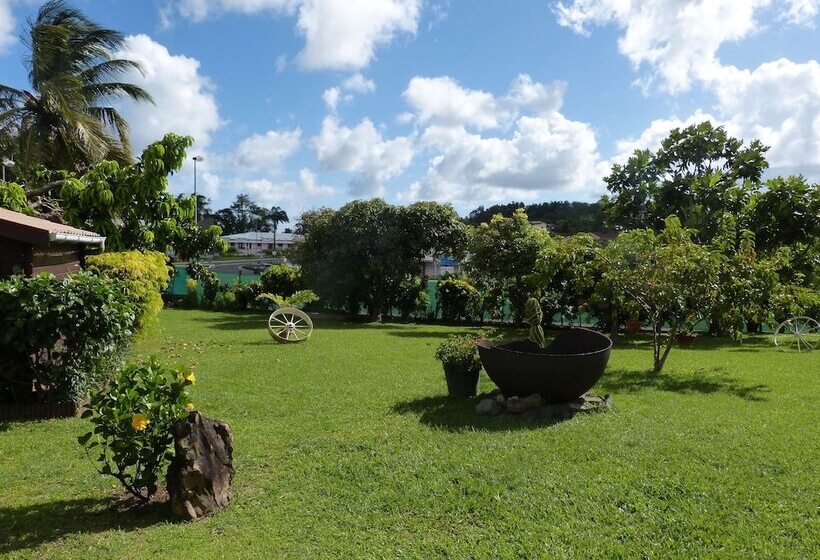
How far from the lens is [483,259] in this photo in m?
17.6

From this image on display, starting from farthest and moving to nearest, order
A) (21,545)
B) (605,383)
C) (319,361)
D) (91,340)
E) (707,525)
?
1. (319,361)
2. (605,383)
3. (91,340)
4. (707,525)
5. (21,545)

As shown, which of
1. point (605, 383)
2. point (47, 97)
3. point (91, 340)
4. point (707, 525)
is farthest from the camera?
point (47, 97)

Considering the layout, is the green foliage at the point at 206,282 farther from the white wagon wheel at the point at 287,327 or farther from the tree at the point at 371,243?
the white wagon wheel at the point at 287,327

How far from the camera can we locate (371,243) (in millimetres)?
18703

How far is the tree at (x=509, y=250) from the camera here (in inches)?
664

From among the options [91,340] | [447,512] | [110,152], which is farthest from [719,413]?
[110,152]

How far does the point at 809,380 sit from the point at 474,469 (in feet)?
22.9

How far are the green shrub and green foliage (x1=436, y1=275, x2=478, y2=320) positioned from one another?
208 inches

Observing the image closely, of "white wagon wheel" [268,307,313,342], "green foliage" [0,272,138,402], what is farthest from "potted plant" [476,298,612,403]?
"white wagon wheel" [268,307,313,342]

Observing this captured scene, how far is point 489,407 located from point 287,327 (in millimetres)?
7684

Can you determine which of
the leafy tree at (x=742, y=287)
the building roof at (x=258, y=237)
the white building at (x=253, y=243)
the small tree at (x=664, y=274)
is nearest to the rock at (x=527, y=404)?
the small tree at (x=664, y=274)

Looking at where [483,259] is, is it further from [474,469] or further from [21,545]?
[21,545]

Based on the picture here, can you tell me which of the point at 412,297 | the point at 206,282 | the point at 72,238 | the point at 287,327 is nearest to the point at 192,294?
the point at 206,282

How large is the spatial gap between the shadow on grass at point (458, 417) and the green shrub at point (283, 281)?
48.6ft
